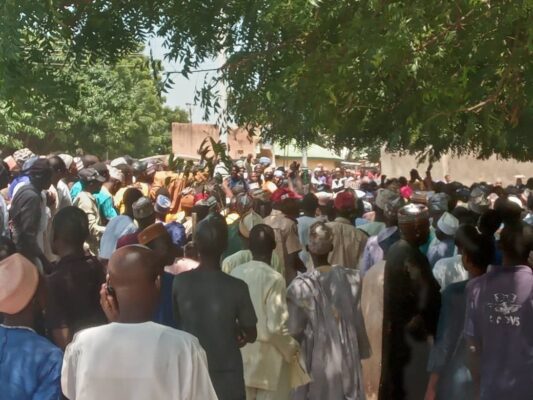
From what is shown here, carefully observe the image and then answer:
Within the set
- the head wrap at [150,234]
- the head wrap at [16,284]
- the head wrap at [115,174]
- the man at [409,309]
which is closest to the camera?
the head wrap at [16,284]

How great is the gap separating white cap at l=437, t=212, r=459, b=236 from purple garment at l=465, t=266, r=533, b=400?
3079 millimetres

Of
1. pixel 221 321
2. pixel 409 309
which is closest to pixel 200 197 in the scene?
pixel 409 309

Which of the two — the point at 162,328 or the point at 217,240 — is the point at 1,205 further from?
the point at 162,328

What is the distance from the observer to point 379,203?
9.96 meters

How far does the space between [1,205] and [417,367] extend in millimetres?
3530

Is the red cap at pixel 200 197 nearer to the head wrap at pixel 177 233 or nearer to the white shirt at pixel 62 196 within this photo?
the white shirt at pixel 62 196

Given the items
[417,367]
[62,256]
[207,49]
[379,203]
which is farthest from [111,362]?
[379,203]

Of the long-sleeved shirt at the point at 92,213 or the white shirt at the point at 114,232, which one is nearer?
the white shirt at the point at 114,232

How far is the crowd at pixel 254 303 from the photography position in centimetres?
378

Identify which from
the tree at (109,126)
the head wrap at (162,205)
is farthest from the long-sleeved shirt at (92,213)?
the tree at (109,126)

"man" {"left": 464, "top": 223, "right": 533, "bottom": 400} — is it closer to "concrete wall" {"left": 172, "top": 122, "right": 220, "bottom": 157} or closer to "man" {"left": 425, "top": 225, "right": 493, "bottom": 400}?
"man" {"left": 425, "top": 225, "right": 493, "bottom": 400}

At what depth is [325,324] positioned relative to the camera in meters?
6.86

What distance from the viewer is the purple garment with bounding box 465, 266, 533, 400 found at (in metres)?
5.11

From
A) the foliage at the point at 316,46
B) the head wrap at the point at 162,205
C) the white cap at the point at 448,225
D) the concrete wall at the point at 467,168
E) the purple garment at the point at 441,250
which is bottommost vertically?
the concrete wall at the point at 467,168
